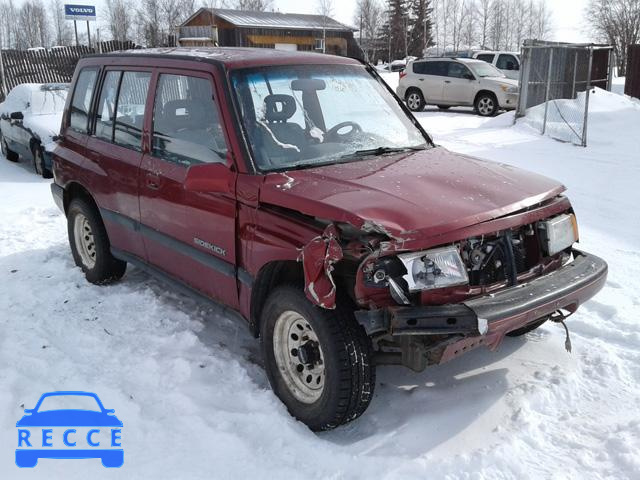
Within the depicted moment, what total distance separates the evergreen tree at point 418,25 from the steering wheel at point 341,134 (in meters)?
59.4

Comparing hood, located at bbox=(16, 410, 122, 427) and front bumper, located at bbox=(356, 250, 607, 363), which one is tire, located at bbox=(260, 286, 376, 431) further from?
hood, located at bbox=(16, 410, 122, 427)

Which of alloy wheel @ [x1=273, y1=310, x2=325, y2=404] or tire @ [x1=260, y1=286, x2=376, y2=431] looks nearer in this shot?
tire @ [x1=260, y1=286, x2=376, y2=431]

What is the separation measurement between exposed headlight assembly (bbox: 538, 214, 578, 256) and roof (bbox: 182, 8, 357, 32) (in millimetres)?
49224

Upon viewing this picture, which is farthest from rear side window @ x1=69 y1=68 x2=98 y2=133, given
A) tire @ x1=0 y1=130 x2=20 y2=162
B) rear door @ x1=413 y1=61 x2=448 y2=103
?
rear door @ x1=413 y1=61 x2=448 y2=103

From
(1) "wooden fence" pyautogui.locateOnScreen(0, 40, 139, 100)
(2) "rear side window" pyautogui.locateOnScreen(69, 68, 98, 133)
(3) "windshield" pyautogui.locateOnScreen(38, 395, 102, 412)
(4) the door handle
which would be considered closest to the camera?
(3) "windshield" pyautogui.locateOnScreen(38, 395, 102, 412)

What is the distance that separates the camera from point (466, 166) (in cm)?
384

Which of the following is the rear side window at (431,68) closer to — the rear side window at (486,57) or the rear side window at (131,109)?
the rear side window at (486,57)

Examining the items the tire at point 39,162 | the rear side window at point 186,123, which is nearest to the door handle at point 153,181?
the rear side window at point 186,123

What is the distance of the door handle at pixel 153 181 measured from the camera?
421cm

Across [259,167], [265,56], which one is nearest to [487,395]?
[259,167]

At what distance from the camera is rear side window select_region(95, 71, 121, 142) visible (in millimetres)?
4871

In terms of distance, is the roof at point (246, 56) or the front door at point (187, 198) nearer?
the front door at point (187, 198)

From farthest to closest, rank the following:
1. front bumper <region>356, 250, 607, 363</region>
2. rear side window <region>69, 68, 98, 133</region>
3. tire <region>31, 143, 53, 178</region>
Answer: tire <region>31, 143, 53, 178</region>
rear side window <region>69, 68, 98, 133</region>
front bumper <region>356, 250, 607, 363</region>

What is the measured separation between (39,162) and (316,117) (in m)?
8.01
